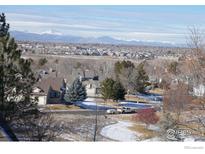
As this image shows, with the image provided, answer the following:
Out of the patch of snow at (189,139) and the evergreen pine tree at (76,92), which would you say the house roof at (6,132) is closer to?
the evergreen pine tree at (76,92)

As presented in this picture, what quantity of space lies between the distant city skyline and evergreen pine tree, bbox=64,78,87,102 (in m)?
0.38

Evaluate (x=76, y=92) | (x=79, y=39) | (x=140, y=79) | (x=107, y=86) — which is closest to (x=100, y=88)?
(x=107, y=86)

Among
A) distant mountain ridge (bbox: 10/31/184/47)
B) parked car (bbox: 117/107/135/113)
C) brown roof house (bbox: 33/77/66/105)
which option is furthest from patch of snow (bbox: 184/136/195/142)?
brown roof house (bbox: 33/77/66/105)

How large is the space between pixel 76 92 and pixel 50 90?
0.66ft

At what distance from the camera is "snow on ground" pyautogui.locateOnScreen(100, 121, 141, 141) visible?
433cm

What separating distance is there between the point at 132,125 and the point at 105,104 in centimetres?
26

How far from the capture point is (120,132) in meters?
4.34

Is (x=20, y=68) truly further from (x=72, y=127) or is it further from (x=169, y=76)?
(x=169, y=76)

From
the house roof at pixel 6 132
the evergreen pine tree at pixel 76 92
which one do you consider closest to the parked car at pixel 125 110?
the evergreen pine tree at pixel 76 92

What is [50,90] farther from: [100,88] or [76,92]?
[100,88]

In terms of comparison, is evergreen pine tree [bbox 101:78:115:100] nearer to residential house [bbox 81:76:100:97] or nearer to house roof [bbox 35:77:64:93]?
residential house [bbox 81:76:100:97]

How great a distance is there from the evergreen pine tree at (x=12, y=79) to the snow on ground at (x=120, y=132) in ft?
1.87

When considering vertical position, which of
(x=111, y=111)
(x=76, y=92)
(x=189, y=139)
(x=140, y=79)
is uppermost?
(x=140, y=79)

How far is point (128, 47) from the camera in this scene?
4359mm
